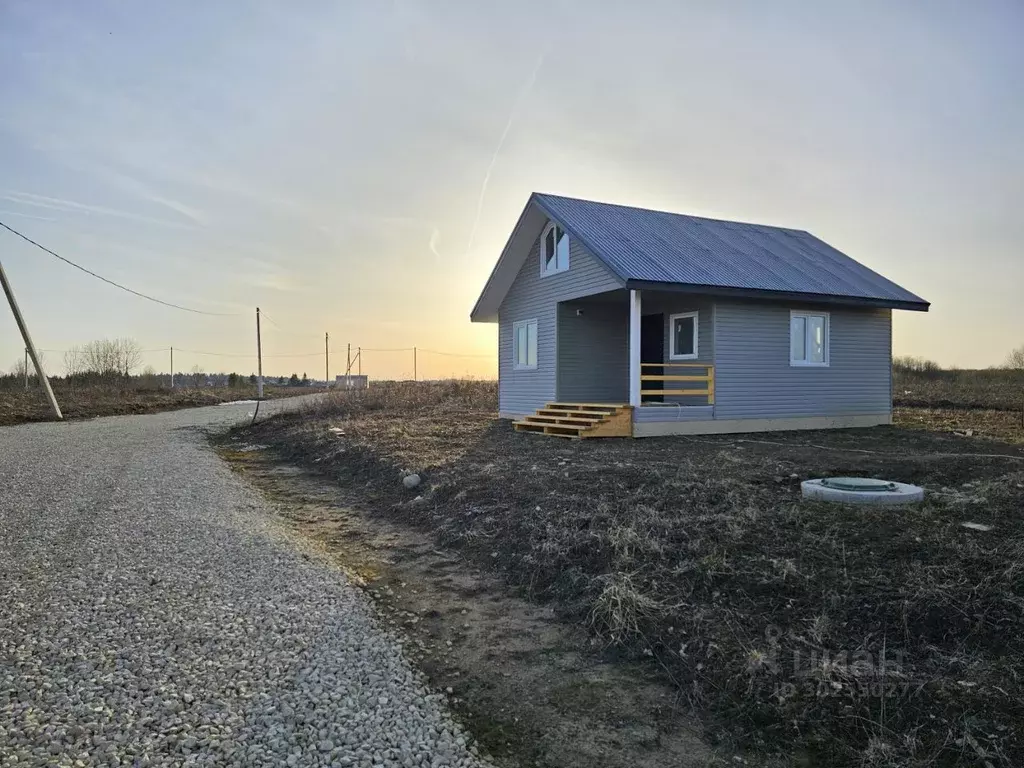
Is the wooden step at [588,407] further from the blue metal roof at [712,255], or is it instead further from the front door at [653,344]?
the blue metal roof at [712,255]

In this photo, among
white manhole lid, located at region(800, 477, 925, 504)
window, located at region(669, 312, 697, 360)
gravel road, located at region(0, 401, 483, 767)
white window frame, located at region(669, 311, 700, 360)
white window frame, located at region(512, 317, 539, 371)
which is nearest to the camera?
gravel road, located at region(0, 401, 483, 767)

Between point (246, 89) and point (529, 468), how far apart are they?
31.8ft

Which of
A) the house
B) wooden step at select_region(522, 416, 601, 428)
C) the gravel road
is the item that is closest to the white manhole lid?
the gravel road

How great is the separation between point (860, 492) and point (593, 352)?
961cm

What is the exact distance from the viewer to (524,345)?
1658 cm

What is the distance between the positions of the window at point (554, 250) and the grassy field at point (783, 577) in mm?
6289

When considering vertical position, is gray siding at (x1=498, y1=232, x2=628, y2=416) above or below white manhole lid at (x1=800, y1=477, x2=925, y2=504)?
above

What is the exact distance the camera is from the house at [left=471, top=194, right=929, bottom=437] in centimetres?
1280

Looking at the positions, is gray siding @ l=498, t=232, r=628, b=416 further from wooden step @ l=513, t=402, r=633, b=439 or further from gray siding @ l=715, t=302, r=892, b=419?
gray siding @ l=715, t=302, r=892, b=419

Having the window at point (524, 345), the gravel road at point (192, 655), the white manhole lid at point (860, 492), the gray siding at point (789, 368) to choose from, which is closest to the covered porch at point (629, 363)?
the gray siding at point (789, 368)

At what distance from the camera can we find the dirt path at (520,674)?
2801 millimetres

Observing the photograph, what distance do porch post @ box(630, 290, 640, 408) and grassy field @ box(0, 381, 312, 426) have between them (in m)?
18.8

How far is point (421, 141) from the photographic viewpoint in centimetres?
1438

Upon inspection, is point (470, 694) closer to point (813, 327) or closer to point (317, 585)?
point (317, 585)
